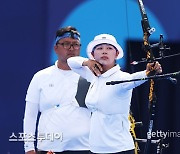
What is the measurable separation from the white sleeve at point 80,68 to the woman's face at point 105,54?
0.50 ft

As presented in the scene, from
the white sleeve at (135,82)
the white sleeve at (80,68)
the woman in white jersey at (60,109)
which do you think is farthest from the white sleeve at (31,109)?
the white sleeve at (135,82)

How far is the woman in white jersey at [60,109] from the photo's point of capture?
3.00 m

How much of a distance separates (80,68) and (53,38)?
872 mm

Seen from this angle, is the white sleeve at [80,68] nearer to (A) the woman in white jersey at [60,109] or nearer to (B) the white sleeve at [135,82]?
(A) the woman in white jersey at [60,109]

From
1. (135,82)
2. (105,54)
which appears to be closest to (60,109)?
(105,54)

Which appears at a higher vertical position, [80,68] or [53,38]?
Answer: [53,38]

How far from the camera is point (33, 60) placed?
147 inches

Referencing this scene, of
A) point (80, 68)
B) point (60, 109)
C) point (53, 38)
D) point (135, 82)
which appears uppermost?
point (53, 38)

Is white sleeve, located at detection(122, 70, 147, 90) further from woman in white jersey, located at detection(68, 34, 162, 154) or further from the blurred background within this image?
the blurred background

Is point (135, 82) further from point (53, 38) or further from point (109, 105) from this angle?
point (53, 38)

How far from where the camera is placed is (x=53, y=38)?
12.2 ft

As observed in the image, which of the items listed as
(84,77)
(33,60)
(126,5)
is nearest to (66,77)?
(84,77)

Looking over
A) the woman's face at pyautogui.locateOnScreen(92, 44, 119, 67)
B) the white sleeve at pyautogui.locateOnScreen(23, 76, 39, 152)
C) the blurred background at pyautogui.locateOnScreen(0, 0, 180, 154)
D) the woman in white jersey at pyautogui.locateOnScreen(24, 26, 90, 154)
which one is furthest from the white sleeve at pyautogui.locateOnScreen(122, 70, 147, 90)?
the blurred background at pyautogui.locateOnScreen(0, 0, 180, 154)

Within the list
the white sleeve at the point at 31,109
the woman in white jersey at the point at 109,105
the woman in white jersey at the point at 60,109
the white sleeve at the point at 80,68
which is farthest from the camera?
the white sleeve at the point at 31,109
